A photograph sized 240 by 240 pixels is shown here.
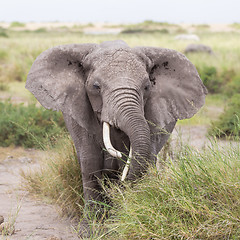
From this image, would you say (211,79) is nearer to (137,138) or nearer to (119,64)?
(119,64)

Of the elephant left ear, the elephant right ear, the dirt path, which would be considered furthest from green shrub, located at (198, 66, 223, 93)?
the elephant right ear

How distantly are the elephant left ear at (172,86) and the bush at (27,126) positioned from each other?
3873 mm

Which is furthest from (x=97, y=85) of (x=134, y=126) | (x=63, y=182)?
(x=63, y=182)

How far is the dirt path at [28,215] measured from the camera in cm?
470

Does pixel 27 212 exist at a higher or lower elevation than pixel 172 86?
lower

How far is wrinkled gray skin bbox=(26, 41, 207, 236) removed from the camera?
418 centimetres

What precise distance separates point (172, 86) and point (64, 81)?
3.68 feet

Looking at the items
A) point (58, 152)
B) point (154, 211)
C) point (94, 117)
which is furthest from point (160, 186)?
point (58, 152)

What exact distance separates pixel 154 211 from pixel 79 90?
1562mm

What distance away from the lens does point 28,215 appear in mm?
5375

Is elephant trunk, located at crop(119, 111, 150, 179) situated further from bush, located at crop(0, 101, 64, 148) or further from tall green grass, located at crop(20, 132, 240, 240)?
bush, located at crop(0, 101, 64, 148)

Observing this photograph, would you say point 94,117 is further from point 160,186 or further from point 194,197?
point 194,197

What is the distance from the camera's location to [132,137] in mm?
3869

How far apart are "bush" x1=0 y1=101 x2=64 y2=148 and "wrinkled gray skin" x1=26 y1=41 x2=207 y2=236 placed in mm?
3697
